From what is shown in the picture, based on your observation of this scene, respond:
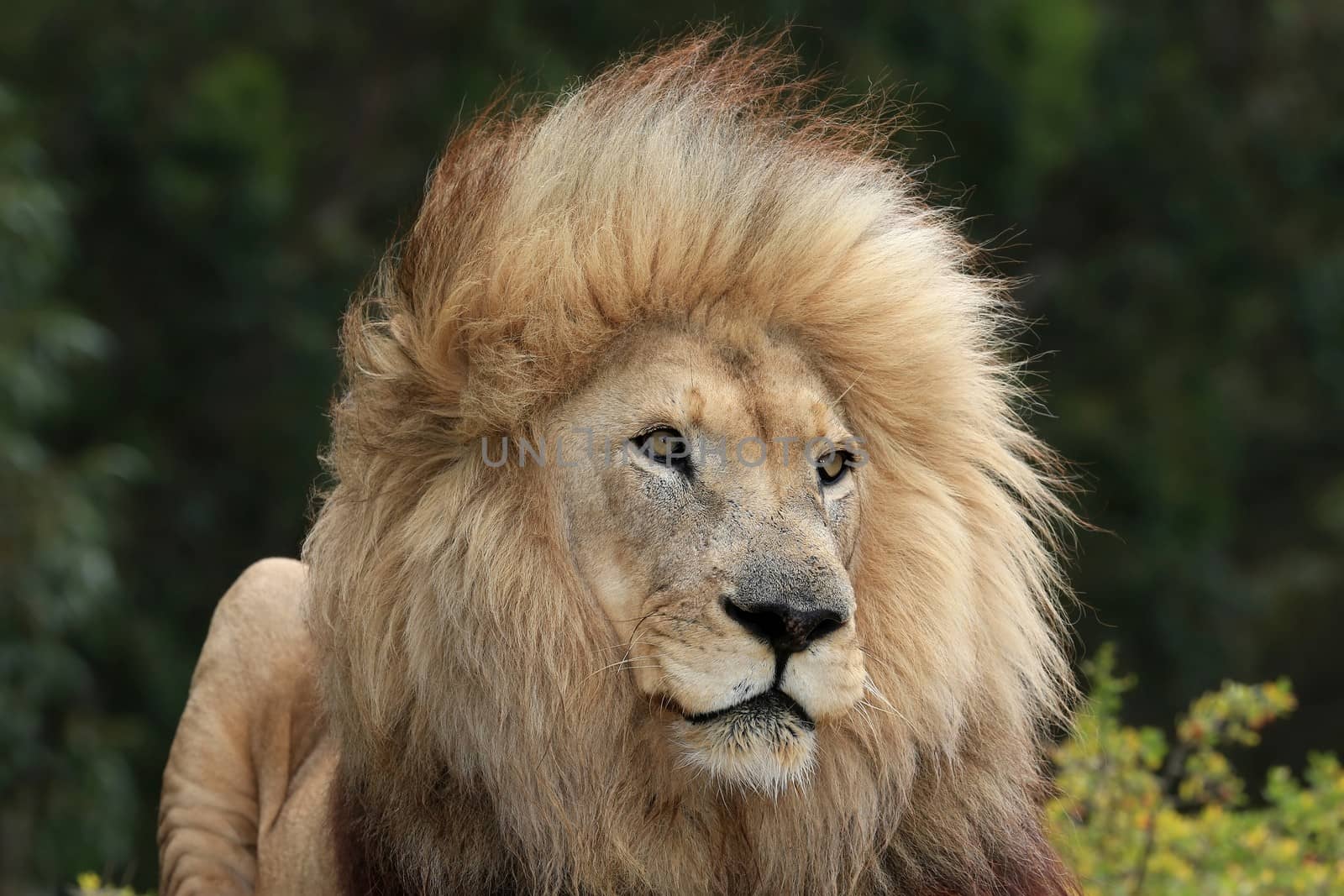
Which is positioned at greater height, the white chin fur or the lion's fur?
the lion's fur

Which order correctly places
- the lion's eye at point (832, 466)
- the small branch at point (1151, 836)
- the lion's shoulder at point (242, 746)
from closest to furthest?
1. the lion's eye at point (832, 466)
2. the lion's shoulder at point (242, 746)
3. the small branch at point (1151, 836)

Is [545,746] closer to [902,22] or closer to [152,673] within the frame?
[152,673]

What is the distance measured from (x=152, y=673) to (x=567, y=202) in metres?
8.97

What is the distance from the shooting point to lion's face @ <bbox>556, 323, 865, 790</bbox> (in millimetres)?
2633

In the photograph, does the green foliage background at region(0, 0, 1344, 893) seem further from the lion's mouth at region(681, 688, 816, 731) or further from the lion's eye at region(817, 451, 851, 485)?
the lion's mouth at region(681, 688, 816, 731)

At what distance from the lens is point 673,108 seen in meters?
3.10

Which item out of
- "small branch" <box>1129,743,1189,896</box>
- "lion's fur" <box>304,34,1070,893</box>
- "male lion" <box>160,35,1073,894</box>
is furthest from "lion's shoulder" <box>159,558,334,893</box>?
"small branch" <box>1129,743,1189,896</box>

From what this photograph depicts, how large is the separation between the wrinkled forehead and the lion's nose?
12.6 inches

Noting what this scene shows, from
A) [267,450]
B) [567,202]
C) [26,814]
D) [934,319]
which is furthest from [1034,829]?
[267,450]

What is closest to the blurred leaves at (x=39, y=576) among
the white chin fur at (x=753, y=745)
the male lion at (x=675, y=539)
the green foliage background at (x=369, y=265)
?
the green foliage background at (x=369, y=265)

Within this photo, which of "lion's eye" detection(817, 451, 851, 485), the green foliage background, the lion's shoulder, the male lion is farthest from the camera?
the green foliage background

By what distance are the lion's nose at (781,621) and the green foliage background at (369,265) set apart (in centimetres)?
673

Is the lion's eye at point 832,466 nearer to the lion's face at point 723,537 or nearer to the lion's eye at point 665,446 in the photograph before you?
the lion's face at point 723,537

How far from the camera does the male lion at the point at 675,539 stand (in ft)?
9.08
